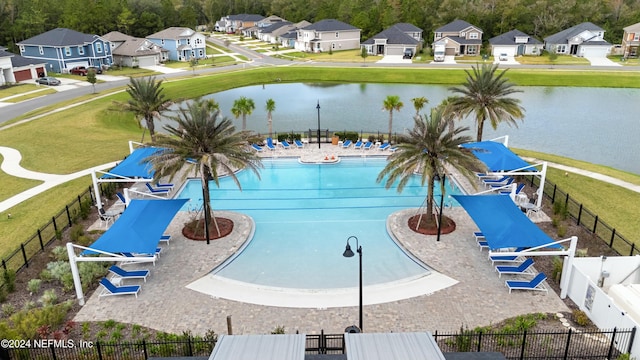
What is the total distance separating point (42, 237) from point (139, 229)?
7.96m

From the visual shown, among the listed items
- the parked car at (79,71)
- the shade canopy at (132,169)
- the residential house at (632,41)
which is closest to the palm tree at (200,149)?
the shade canopy at (132,169)

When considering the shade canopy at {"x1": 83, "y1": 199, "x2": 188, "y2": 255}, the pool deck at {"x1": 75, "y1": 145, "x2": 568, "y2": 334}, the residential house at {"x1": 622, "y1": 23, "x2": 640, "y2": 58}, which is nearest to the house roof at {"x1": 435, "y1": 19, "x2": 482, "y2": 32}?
the residential house at {"x1": 622, "y1": 23, "x2": 640, "y2": 58}

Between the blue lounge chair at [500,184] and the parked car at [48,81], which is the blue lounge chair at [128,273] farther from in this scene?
the parked car at [48,81]

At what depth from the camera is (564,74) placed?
75.7m

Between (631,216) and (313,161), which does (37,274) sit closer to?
(313,161)

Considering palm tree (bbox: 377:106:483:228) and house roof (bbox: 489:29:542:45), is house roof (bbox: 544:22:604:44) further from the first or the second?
palm tree (bbox: 377:106:483:228)

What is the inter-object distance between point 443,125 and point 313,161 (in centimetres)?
1418

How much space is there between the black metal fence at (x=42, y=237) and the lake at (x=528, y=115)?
24703mm

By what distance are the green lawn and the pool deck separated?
9844 millimetres

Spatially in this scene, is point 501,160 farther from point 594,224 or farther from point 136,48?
point 136,48

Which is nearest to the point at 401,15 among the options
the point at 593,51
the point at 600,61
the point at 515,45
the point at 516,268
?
the point at 515,45

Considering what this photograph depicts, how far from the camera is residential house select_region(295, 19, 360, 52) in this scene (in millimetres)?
103562

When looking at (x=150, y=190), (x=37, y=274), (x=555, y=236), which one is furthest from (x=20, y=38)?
(x=555, y=236)

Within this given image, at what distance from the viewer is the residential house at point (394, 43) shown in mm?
95625
